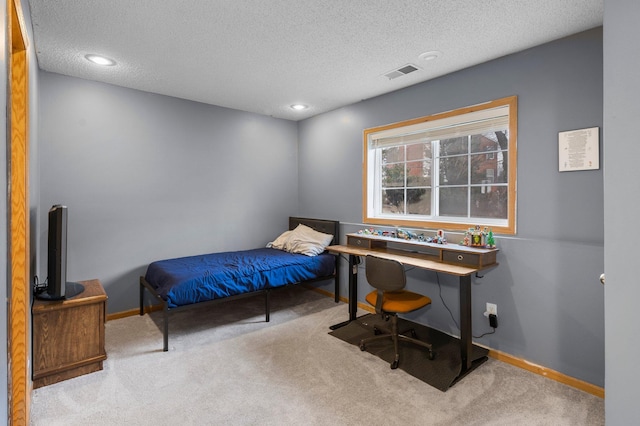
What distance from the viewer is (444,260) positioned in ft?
9.29

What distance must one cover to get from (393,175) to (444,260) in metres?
1.34

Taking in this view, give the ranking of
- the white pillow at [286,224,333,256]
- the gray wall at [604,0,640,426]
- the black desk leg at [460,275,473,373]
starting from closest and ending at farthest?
1. the gray wall at [604,0,640,426]
2. the black desk leg at [460,275,473,373]
3. the white pillow at [286,224,333,256]

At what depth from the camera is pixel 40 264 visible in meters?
3.04

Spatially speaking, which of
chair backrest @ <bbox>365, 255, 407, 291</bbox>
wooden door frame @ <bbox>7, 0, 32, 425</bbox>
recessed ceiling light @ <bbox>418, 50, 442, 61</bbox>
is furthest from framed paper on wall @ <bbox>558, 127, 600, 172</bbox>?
wooden door frame @ <bbox>7, 0, 32, 425</bbox>

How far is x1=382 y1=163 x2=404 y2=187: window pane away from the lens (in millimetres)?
3750

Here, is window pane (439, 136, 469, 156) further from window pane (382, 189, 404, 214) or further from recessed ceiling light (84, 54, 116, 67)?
recessed ceiling light (84, 54, 116, 67)

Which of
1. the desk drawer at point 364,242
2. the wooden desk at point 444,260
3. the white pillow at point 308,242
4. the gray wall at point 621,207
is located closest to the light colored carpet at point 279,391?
the wooden desk at point 444,260

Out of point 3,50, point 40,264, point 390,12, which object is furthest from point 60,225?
point 390,12

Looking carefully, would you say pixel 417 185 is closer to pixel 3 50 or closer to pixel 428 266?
pixel 428 266

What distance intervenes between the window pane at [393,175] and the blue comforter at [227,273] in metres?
1.15

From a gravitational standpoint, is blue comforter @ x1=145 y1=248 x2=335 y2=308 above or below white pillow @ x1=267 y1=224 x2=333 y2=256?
below

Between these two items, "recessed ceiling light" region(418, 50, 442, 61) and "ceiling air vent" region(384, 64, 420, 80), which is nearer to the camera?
"recessed ceiling light" region(418, 50, 442, 61)

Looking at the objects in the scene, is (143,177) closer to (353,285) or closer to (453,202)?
(353,285)

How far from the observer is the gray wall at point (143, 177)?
323cm
